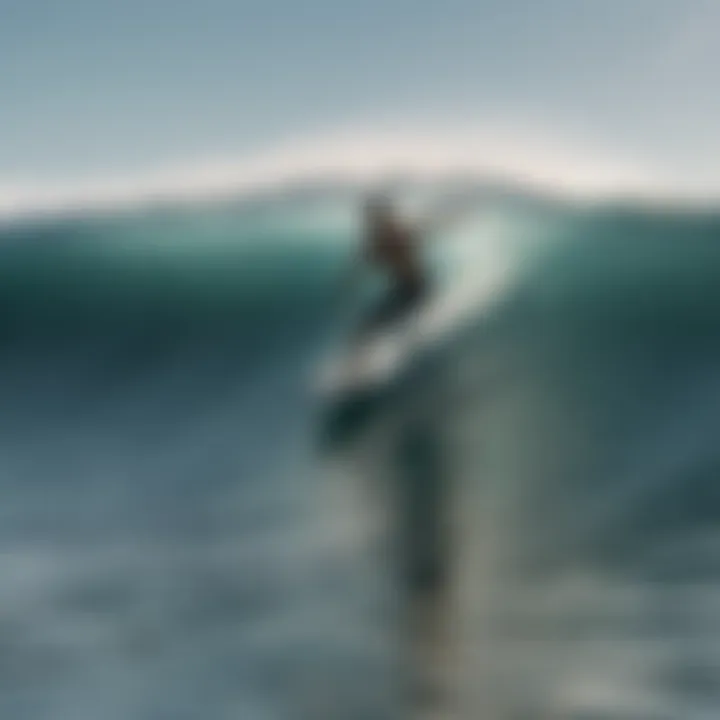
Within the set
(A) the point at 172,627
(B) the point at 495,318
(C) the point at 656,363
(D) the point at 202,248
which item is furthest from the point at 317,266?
(A) the point at 172,627

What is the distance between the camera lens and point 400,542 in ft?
16.0

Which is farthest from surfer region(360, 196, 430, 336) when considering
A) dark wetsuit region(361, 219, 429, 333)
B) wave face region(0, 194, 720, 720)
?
wave face region(0, 194, 720, 720)

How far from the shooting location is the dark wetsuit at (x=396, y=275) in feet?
24.5

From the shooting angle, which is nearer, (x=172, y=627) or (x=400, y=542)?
(x=172, y=627)

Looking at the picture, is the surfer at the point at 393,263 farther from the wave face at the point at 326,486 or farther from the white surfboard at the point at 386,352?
the wave face at the point at 326,486

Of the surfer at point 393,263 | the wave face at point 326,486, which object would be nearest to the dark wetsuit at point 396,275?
the surfer at point 393,263

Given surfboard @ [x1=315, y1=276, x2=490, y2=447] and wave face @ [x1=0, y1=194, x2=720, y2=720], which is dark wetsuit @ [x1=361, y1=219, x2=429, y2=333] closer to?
surfboard @ [x1=315, y1=276, x2=490, y2=447]

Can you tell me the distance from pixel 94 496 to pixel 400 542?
1.78 m

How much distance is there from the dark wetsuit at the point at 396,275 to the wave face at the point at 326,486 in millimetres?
377

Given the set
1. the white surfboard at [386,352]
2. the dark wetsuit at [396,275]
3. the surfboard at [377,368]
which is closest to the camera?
the surfboard at [377,368]

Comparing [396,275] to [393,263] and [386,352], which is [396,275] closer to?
[393,263]

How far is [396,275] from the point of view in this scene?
305 inches

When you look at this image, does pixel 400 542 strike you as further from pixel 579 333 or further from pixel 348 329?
pixel 579 333

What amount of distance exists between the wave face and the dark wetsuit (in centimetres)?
38
